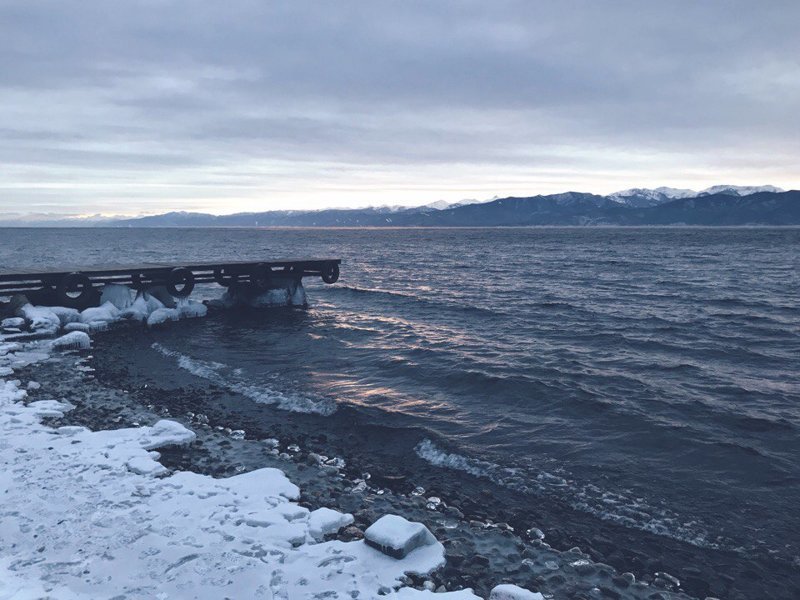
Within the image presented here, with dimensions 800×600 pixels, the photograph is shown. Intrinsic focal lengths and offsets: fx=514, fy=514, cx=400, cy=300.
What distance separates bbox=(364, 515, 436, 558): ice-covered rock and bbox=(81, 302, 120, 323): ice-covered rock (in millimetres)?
20937

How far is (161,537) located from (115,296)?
70.3ft

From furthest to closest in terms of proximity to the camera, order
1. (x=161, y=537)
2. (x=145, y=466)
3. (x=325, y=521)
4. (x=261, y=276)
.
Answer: (x=261, y=276) < (x=145, y=466) < (x=325, y=521) < (x=161, y=537)

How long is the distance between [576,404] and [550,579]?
26.9 feet

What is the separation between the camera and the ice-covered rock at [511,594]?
6.03 m

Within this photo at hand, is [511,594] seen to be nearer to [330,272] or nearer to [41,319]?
[41,319]

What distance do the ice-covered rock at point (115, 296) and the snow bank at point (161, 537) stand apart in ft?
55.5

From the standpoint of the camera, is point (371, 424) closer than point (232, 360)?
Yes

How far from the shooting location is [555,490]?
9523mm

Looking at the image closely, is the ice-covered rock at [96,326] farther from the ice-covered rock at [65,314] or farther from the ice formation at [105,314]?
the ice-covered rock at [65,314]

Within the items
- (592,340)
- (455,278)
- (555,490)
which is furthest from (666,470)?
(455,278)

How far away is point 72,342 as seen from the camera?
19156 millimetres

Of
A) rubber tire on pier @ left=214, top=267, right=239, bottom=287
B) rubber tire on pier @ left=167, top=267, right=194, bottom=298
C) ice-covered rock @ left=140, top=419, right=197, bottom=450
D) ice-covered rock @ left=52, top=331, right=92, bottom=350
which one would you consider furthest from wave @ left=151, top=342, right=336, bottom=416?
rubber tire on pier @ left=214, top=267, right=239, bottom=287


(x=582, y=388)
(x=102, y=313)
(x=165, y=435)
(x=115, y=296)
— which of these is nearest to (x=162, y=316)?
(x=115, y=296)

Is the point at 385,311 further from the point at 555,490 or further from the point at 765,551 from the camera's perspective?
the point at 765,551
